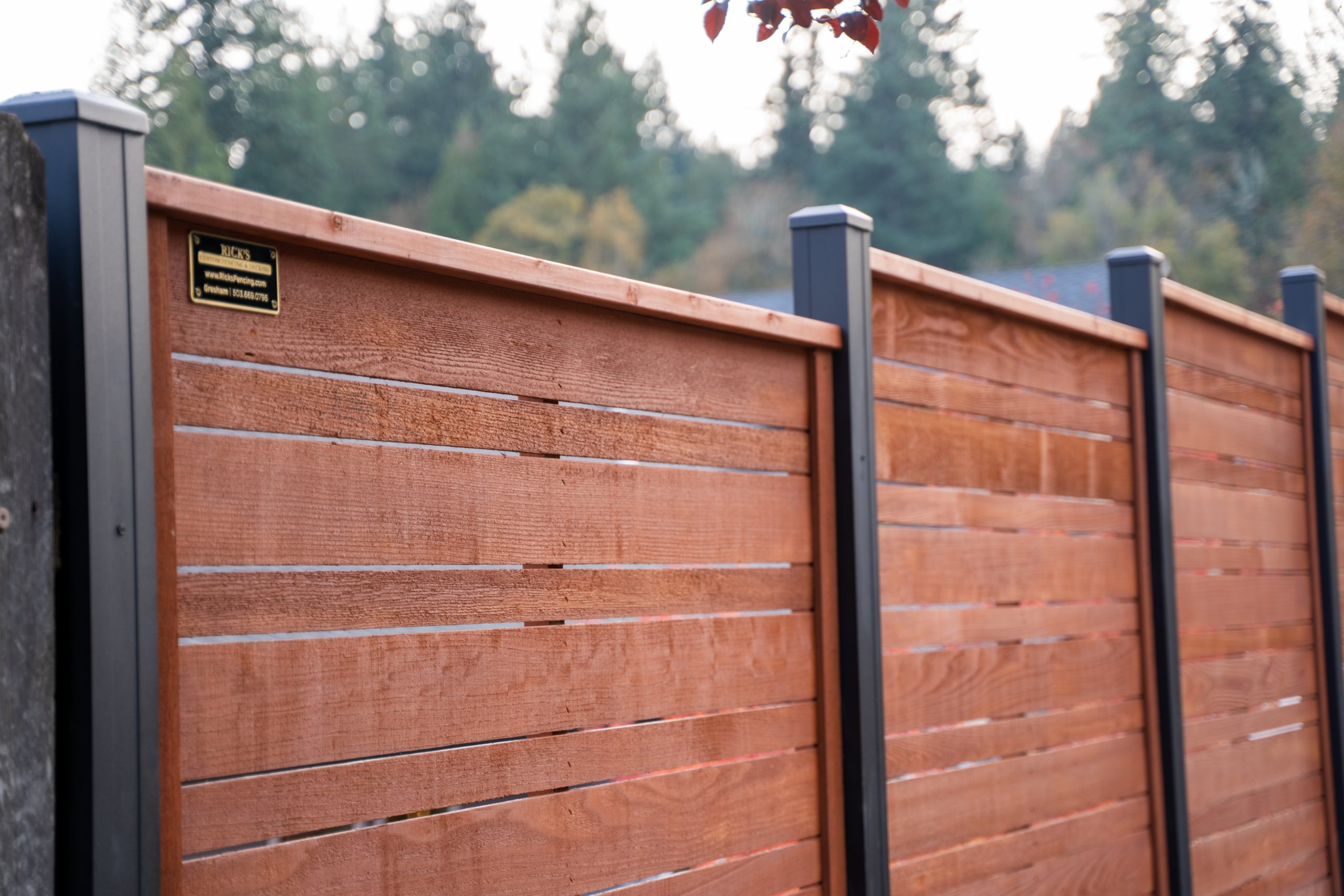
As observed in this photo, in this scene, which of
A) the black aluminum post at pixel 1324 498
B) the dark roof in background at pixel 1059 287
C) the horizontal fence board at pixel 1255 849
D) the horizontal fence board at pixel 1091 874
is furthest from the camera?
the dark roof in background at pixel 1059 287

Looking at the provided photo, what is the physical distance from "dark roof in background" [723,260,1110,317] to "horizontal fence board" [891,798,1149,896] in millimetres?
12556

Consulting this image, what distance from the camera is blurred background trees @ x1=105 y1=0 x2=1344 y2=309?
28.2 meters

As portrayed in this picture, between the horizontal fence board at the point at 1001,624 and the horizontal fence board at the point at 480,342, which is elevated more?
the horizontal fence board at the point at 480,342

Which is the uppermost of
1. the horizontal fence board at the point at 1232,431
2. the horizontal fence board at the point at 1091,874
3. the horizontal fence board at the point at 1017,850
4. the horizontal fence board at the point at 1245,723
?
the horizontal fence board at the point at 1232,431

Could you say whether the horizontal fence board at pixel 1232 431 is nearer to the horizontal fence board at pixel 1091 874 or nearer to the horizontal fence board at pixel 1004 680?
the horizontal fence board at pixel 1004 680

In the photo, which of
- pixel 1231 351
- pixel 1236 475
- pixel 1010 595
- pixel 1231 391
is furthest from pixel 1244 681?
pixel 1010 595

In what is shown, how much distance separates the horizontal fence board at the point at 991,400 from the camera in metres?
2.96

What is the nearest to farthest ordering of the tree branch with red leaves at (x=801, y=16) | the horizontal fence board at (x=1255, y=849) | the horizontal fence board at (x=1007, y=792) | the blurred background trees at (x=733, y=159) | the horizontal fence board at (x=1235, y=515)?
1. the tree branch with red leaves at (x=801, y=16)
2. the horizontal fence board at (x=1007, y=792)
3. the horizontal fence board at (x=1255, y=849)
4. the horizontal fence board at (x=1235, y=515)
5. the blurred background trees at (x=733, y=159)

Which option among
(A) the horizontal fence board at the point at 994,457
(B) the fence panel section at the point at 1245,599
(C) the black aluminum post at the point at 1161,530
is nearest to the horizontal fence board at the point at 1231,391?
(B) the fence panel section at the point at 1245,599

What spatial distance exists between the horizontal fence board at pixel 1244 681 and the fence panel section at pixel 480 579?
1774 mm

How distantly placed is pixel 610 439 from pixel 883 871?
1.11m

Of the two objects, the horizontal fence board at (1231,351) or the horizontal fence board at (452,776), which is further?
the horizontal fence board at (1231,351)

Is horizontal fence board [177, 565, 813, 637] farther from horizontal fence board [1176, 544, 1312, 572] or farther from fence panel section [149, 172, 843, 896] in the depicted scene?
horizontal fence board [1176, 544, 1312, 572]

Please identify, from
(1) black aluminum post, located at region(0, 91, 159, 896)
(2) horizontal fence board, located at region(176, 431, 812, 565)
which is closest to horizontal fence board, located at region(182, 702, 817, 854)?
(1) black aluminum post, located at region(0, 91, 159, 896)
